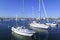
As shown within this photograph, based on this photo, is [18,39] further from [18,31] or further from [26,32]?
[18,31]

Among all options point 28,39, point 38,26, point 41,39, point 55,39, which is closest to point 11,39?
point 28,39

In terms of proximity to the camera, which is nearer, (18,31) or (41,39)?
(41,39)

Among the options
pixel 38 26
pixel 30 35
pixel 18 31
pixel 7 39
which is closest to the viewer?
pixel 7 39

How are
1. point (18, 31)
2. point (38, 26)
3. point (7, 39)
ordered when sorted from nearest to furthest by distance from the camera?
point (7, 39), point (18, 31), point (38, 26)

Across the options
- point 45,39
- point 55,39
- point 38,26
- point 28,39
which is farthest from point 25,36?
point 38,26

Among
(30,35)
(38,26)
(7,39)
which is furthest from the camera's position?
(38,26)

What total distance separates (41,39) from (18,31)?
369 inches

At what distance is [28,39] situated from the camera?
3428 centimetres

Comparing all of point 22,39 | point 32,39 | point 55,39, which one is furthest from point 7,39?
point 55,39

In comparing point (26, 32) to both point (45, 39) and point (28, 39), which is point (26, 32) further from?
point (45, 39)

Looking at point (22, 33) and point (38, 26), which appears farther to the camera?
point (38, 26)

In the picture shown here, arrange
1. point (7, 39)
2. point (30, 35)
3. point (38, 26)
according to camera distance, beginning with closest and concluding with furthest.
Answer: point (7, 39)
point (30, 35)
point (38, 26)

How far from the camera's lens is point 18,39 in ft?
112

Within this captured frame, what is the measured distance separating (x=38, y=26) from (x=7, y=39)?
99.3ft
